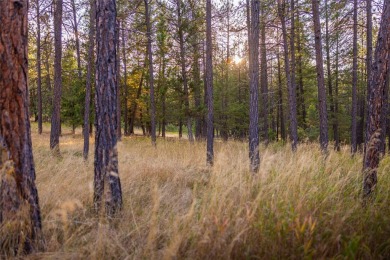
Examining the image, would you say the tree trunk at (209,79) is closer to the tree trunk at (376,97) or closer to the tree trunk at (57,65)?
the tree trunk at (57,65)

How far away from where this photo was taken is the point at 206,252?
2260 mm

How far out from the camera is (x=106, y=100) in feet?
12.0

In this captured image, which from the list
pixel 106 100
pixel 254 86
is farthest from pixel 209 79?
pixel 106 100

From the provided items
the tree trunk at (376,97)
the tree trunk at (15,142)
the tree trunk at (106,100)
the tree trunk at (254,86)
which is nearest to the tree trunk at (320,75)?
the tree trunk at (254,86)

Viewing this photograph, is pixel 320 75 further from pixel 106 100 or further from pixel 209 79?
pixel 106 100

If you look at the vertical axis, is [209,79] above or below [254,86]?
above

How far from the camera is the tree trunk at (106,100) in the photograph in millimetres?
3607

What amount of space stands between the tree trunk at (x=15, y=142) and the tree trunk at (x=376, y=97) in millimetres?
4512

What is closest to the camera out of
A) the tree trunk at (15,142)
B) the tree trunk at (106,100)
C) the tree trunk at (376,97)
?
the tree trunk at (15,142)

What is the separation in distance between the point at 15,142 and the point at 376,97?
4959mm

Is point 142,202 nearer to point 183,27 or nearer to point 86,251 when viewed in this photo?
point 86,251

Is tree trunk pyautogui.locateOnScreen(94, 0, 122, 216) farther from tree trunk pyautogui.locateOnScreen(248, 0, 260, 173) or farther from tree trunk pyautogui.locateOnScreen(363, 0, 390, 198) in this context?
tree trunk pyautogui.locateOnScreen(248, 0, 260, 173)

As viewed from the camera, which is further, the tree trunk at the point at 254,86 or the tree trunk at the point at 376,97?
the tree trunk at the point at 254,86

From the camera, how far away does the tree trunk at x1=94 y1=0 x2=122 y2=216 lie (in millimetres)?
3607
